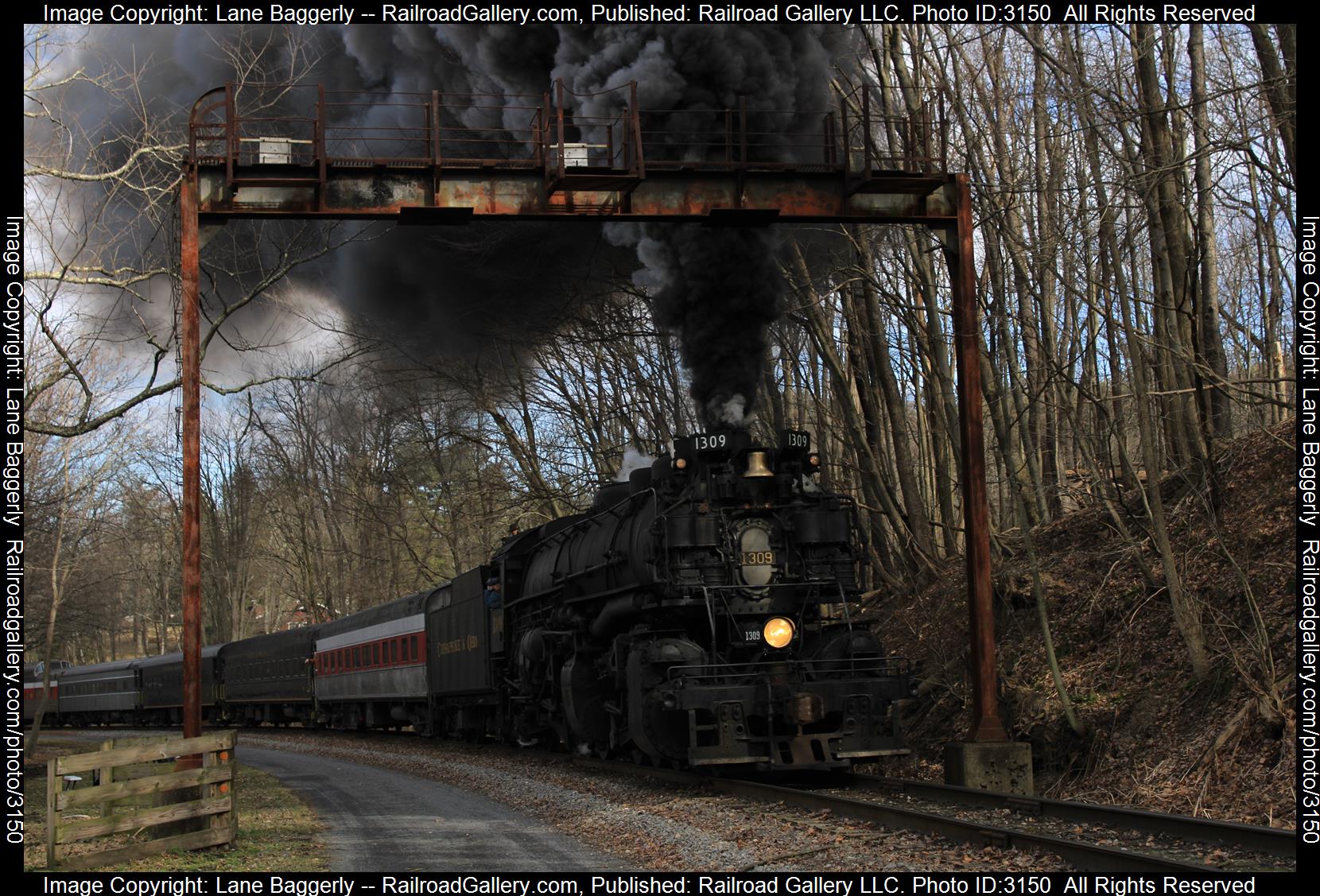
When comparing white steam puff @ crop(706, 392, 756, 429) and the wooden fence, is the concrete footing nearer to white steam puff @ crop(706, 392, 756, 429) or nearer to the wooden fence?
white steam puff @ crop(706, 392, 756, 429)

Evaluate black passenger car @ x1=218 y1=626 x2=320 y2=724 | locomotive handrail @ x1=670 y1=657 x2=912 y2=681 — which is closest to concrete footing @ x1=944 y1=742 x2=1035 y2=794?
locomotive handrail @ x1=670 y1=657 x2=912 y2=681

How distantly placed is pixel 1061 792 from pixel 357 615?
764 inches

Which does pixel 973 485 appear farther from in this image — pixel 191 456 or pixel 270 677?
pixel 270 677

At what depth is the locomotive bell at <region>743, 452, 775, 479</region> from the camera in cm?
1288

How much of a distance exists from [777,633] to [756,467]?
69.9 inches

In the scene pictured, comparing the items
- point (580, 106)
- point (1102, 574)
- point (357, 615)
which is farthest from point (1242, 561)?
point (357, 615)

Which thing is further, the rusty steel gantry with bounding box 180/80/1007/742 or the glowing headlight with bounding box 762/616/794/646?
the glowing headlight with bounding box 762/616/794/646

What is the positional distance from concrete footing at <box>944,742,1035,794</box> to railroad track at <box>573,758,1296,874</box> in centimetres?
68

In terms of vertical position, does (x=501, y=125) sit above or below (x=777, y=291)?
above

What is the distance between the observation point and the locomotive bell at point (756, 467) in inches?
507

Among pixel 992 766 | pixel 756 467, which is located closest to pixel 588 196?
pixel 756 467

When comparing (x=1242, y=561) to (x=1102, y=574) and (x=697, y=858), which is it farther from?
(x=697, y=858)

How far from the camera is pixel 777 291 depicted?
48.2ft

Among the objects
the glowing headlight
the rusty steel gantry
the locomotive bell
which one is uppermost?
the rusty steel gantry
